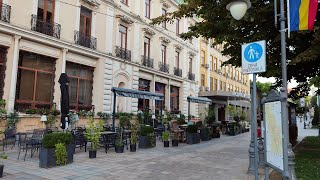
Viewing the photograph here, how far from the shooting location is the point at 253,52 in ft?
19.3

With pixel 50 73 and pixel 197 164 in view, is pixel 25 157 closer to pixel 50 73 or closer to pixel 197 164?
pixel 197 164

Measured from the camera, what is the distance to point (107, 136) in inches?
474

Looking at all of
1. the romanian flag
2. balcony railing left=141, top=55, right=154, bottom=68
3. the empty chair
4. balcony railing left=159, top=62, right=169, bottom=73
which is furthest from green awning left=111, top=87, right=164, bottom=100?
the romanian flag

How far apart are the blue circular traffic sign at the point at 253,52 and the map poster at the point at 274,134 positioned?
99cm

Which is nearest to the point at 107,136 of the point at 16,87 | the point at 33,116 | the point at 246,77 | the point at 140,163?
the point at 140,163

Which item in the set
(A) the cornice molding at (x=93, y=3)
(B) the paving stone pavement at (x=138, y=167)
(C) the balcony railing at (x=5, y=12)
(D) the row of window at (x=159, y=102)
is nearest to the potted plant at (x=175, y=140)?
(B) the paving stone pavement at (x=138, y=167)

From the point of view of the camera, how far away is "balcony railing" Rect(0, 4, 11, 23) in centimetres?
1399

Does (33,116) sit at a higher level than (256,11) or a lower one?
lower

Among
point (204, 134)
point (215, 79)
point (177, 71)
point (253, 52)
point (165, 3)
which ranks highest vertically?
point (165, 3)

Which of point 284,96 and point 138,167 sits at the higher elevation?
point 284,96

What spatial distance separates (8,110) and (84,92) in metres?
5.98

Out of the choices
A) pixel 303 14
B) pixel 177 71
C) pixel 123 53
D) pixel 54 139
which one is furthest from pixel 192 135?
pixel 177 71

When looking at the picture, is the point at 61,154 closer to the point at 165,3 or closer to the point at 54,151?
the point at 54,151

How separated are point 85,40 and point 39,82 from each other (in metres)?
4.34
